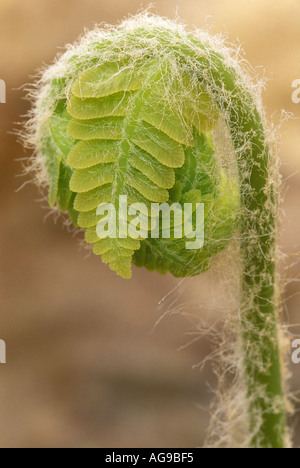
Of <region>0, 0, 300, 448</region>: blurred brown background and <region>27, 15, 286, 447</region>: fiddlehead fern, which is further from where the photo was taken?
<region>0, 0, 300, 448</region>: blurred brown background

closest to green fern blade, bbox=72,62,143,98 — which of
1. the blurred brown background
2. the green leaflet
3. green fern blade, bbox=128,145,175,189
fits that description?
the green leaflet

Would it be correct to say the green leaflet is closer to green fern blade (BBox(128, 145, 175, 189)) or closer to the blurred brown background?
green fern blade (BBox(128, 145, 175, 189))

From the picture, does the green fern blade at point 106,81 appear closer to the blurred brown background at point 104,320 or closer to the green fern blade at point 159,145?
the green fern blade at point 159,145

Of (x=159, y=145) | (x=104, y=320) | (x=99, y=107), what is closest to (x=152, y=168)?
(x=159, y=145)

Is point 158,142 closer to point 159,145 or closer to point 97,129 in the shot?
point 159,145

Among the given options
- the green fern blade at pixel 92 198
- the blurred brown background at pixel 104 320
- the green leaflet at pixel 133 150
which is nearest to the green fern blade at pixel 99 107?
the green leaflet at pixel 133 150

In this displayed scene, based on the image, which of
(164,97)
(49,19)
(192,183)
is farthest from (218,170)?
(49,19)

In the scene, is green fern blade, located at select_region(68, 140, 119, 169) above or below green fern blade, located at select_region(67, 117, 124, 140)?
below

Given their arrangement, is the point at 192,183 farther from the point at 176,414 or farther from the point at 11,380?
the point at 11,380
